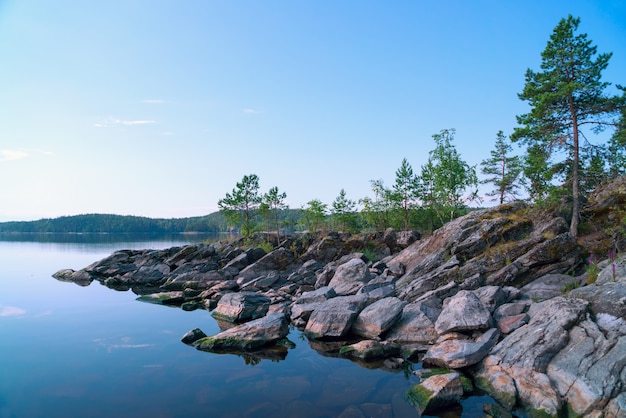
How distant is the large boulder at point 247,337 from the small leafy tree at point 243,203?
110 feet

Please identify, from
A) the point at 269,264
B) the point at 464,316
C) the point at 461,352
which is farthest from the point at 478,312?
the point at 269,264

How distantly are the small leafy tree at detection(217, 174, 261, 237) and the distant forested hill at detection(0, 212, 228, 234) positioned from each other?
396 feet

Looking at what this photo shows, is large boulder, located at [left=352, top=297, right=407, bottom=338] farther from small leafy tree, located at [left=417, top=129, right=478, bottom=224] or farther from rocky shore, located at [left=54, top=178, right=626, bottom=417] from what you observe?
small leafy tree, located at [left=417, top=129, right=478, bottom=224]

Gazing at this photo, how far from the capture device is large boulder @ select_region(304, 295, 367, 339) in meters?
18.0

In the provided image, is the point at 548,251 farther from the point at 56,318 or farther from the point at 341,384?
the point at 56,318

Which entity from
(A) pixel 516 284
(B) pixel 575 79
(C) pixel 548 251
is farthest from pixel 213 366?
(B) pixel 575 79

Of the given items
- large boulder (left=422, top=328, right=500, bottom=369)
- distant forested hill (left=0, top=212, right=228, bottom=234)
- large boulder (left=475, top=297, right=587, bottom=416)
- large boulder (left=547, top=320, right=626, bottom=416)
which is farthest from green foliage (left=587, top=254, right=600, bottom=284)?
distant forested hill (left=0, top=212, right=228, bottom=234)

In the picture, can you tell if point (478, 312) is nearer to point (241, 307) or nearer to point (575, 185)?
point (575, 185)

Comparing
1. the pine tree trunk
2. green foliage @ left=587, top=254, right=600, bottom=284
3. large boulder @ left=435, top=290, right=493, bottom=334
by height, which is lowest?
large boulder @ left=435, top=290, right=493, bottom=334

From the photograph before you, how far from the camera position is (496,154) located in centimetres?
4181

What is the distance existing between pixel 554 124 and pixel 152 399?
979 inches

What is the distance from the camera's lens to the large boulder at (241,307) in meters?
22.3

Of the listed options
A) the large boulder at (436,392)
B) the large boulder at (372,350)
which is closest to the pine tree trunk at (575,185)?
the large boulder at (372,350)

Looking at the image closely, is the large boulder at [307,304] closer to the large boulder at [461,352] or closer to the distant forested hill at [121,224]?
the large boulder at [461,352]
